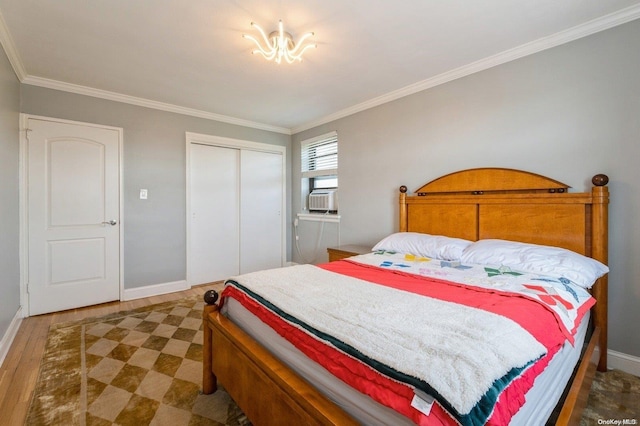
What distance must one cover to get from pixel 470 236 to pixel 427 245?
1.45 ft

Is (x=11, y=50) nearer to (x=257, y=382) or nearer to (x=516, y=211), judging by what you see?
(x=257, y=382)

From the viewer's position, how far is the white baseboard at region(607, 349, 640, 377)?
6.20ft

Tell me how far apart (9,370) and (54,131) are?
2.26 metres

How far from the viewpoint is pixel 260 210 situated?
453 cm

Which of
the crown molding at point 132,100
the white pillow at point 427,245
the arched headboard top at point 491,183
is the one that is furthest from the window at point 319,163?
the white pillow at point 427,245

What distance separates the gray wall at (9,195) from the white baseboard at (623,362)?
4.38m

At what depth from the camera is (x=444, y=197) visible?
274 centimetres

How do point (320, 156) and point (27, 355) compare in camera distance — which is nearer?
point (27, 355)

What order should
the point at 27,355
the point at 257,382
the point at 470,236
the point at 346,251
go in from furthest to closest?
1. the point at 346,251
2. the point at 470,236
3. the point at 27,355
4. the point at 257,382

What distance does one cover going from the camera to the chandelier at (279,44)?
199 cm

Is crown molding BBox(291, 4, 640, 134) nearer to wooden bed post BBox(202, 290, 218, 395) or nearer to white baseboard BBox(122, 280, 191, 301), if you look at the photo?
wooden bed post BBox(202, 290, 218, 395)

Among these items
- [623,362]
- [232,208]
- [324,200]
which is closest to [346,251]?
[324,200]

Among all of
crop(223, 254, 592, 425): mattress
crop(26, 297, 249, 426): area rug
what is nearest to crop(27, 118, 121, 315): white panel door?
crop(26, 297, 249, 426): area rug

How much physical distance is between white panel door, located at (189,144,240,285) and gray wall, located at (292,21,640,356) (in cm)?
229
